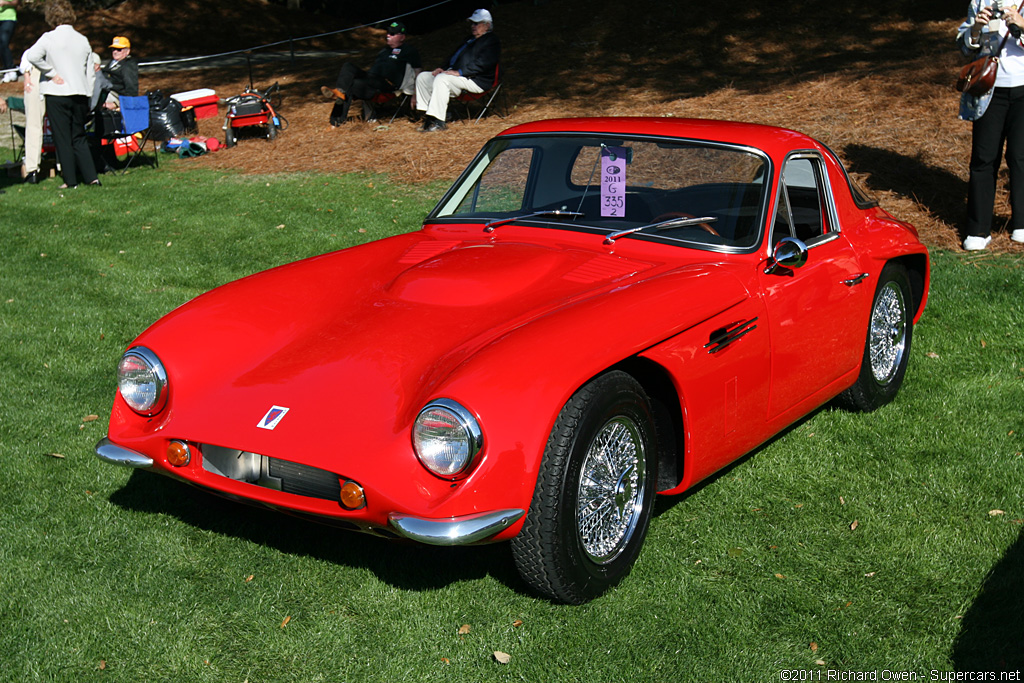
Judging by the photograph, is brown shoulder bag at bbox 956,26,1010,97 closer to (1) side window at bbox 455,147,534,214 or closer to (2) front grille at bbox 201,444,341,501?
(1) side window at bbox 455,147,534,214

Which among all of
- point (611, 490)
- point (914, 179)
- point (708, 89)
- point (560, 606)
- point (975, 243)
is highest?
point (611, 490)

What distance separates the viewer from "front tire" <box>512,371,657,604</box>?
10.5 ft

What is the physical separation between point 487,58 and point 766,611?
436 inches

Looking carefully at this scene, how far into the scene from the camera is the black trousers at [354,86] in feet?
46.6

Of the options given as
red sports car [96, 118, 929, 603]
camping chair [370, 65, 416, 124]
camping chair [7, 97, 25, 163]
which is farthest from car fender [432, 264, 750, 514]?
camping chair [370, 65, 416, 124]

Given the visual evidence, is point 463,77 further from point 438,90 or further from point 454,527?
point 454,527

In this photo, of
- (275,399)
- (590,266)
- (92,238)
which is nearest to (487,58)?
(92,238)

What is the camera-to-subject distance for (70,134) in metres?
11.3

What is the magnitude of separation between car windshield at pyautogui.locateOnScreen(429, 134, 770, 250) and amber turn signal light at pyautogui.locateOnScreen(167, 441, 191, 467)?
6.30 feet

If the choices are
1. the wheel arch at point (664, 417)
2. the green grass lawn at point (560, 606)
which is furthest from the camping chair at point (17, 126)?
the wheel arch at point (664, 417)

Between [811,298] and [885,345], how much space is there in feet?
3.89

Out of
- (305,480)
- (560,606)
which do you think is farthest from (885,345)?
(305,480)

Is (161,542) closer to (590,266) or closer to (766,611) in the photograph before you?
(590,266)

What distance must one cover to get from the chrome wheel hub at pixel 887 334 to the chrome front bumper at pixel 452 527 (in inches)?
109
